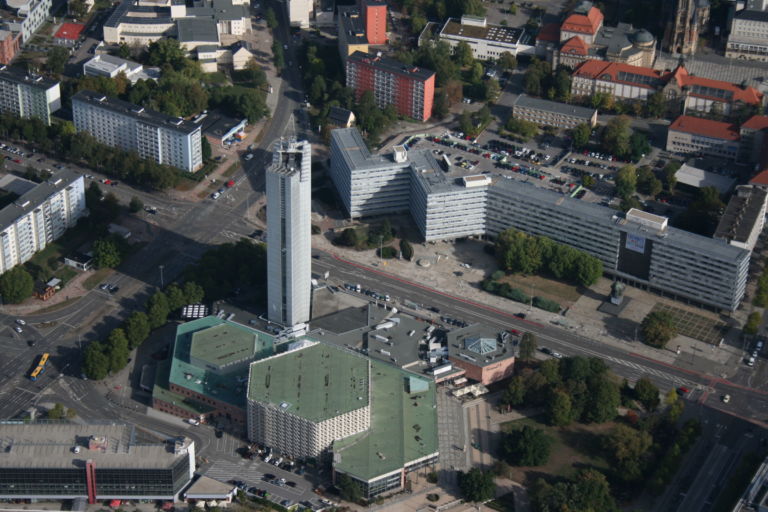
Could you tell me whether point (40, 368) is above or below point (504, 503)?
above

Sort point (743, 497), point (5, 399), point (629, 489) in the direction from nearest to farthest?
point (743, 497), point (629, 489), point (5, 399)

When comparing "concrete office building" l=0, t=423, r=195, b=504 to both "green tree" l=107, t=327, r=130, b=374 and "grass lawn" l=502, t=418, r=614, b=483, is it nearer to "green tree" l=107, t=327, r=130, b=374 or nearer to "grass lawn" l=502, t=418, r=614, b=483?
"green tree" l=107, t=327, r=130, b=374

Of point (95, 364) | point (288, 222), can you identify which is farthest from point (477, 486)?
point (95, 364)

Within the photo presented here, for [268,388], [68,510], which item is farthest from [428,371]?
[68,510]

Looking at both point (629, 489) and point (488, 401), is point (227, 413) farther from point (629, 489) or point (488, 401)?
point (629, 489)

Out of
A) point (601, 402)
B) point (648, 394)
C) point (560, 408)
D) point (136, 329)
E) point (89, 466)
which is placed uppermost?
point (136, 329)

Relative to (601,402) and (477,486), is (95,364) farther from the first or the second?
(601,402)


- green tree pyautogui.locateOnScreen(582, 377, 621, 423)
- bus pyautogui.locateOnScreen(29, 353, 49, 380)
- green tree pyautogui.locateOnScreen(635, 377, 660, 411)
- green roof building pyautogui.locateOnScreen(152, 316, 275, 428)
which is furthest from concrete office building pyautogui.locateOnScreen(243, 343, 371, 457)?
green tree pyautogui.locateOnScreen(635, 377, 660, 411)

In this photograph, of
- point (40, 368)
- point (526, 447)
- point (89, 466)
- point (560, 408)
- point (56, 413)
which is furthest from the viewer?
point (40, 368)
